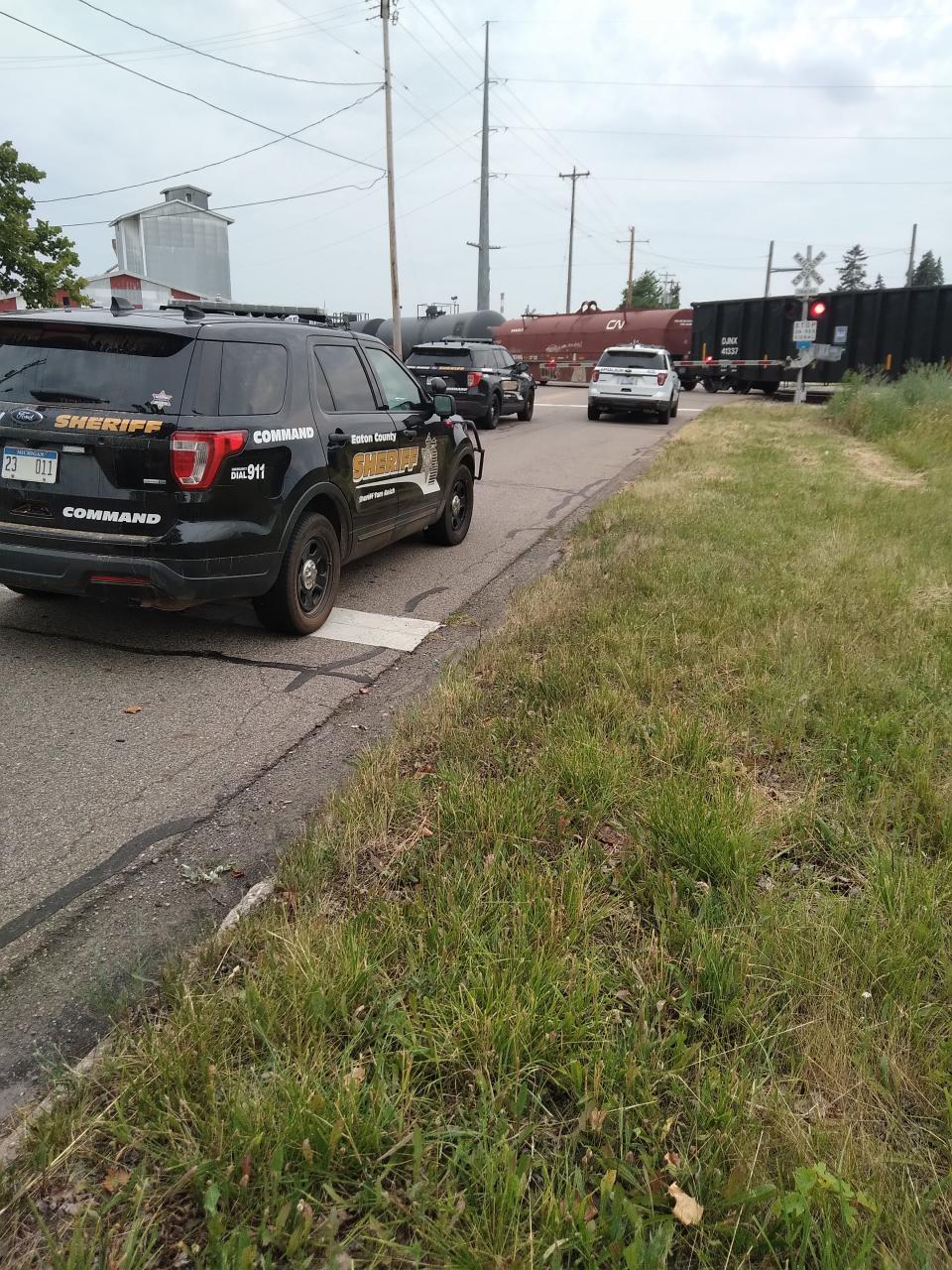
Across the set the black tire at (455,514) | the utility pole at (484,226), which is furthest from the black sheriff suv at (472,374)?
the utility pole at (484,226)

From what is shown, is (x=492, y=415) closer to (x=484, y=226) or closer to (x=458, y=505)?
(x=458, y=505)

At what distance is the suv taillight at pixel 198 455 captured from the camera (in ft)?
15.1

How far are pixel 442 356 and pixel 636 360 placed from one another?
6.05m

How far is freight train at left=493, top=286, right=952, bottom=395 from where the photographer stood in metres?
26.1

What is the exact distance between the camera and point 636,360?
2225cm

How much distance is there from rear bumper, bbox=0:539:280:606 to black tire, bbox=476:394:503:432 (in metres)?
15.1

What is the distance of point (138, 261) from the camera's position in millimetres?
51781

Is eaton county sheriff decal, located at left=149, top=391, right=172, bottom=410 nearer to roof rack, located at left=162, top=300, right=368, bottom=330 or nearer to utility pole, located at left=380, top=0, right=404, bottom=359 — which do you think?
roof rack, located at left=162, top=300, right=368, bottom=330

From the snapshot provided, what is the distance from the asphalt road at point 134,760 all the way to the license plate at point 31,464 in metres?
1.00

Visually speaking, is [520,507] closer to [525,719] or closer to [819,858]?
[525,719]

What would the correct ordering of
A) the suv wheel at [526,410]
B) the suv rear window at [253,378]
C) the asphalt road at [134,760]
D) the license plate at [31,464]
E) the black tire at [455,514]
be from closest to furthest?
the asphalt road at [134,760], the license plate at [31,464], the suv rear window at [253,378], the black tire at [455,514], the suv wheel at [526,410]

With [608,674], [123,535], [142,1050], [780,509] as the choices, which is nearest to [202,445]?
→ [123,535]

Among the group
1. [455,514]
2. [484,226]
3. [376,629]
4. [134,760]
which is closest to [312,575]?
[376,629]

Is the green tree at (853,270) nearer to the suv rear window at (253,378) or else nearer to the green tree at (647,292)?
the green tree at (647,292)
